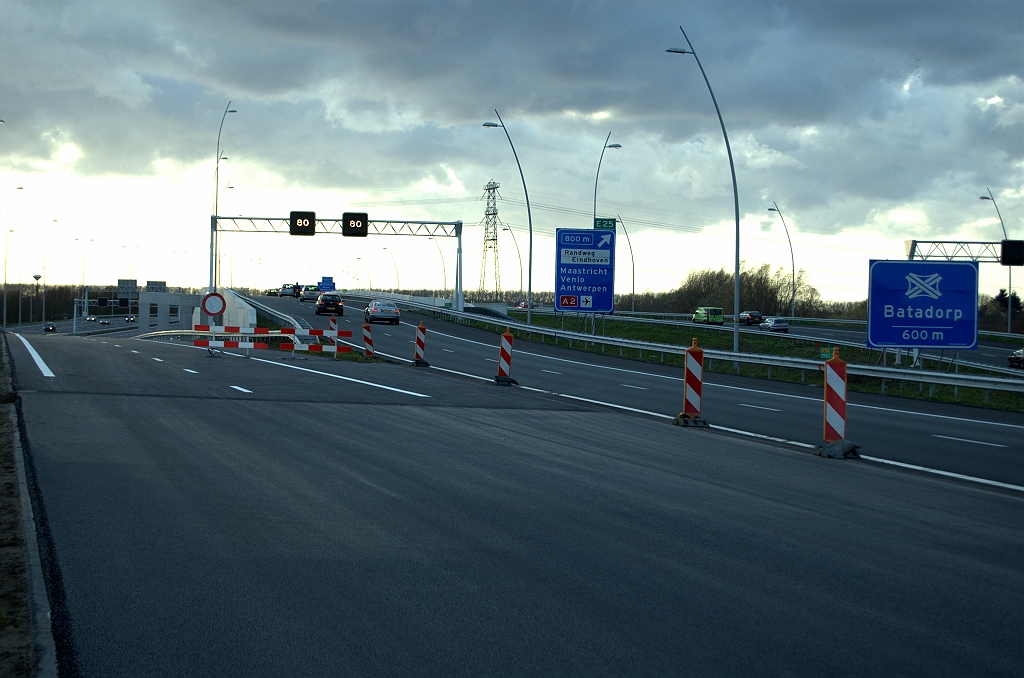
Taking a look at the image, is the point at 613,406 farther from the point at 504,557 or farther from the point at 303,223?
the point at 303,223

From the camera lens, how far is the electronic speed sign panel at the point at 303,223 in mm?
58750

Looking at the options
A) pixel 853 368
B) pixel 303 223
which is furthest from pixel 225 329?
pixel 303 223

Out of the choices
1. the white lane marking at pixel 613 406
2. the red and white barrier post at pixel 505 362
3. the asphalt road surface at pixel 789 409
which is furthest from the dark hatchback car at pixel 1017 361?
the white lane marking at pixel 613 406

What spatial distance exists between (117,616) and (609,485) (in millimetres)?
5441

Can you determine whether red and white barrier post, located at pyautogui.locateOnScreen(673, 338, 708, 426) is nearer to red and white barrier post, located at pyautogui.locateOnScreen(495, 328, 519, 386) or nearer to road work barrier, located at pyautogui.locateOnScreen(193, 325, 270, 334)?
red and white barrier post, located at pyautogui.locateOnScreen(495, 328, 519, 386)

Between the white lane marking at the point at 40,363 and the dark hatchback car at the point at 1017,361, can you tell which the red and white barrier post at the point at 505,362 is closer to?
the white lane marking at the point at 40,363

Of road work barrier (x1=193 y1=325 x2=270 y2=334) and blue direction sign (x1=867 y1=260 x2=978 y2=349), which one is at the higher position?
Result: blue direction sign (x1=867 y1=260 x2=978 y2=349)

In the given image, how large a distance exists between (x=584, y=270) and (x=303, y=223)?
1095 inches

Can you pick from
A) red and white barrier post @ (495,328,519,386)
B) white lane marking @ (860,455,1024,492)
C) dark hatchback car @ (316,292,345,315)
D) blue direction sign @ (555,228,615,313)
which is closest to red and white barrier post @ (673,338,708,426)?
white lane marking @ (860,455,1024,492)

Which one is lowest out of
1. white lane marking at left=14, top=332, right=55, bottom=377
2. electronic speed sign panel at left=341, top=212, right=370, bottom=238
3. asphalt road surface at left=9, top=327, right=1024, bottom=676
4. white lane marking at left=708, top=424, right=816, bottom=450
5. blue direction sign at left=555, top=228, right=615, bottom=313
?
white lane marking at left=708, top=424, right=816, bottom=450

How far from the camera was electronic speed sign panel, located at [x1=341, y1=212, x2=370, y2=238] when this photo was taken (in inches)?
2233

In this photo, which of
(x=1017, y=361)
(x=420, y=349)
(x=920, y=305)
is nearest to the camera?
(x=920, y=305)

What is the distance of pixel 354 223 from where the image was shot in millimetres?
57000

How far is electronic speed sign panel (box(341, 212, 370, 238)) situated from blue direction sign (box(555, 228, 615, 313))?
908 inches
